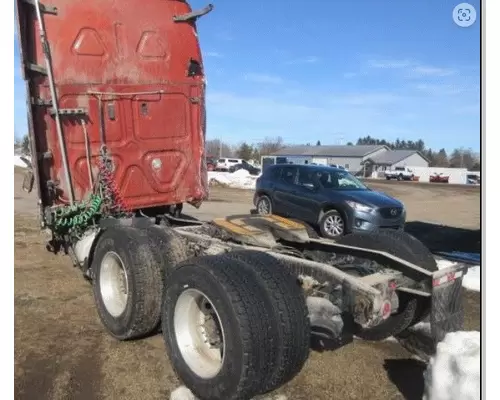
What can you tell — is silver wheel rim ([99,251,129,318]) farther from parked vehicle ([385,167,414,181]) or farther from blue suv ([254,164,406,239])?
parked vehicle ([385,167,414,181])

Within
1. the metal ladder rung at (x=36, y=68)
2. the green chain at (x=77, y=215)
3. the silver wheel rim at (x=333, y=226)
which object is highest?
the metal ladder rung at (x=36, y=68)

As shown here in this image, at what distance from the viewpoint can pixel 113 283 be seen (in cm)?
355

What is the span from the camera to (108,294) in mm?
3500

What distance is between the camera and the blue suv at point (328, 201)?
569cm

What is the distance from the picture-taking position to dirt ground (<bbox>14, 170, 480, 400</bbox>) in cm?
245

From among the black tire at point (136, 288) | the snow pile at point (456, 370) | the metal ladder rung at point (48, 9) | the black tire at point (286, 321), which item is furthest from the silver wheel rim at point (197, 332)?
the metal ladder rung at point (48, 9)

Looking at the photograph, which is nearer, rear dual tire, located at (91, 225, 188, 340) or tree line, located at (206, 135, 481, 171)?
tree line, located at (206, 135, 481, 171)

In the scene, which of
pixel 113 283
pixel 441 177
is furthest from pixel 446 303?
pixel 113 283

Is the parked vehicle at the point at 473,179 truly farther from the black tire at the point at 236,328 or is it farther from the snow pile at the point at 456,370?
the black tire at the point at 236,328

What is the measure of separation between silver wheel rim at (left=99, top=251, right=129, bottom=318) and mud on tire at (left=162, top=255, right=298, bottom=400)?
84 cm

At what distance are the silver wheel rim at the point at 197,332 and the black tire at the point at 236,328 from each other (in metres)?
0.08

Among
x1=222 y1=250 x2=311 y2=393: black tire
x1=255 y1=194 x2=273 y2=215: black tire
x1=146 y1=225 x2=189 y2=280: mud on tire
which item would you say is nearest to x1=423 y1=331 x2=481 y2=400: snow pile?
x1=222 y1=250 x2=311 y2=393: black tire

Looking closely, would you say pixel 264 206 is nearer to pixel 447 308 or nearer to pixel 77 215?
pixel 77 215
